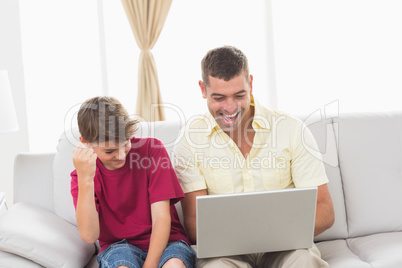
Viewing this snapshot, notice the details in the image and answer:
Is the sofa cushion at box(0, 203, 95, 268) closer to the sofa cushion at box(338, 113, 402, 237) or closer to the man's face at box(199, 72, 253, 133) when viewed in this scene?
the man's face at box(199, 72, 253, 133)

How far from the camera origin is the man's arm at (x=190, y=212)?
1.82m

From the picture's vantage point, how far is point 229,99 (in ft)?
5.95

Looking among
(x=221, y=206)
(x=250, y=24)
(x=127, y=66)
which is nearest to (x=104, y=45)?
(x=127, y=66)

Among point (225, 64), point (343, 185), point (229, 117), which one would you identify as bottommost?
point (343, 185)

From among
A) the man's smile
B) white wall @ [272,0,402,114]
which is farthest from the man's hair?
white wall @ [272,0,402,114]

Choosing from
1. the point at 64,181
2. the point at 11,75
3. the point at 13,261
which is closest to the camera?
the point at 13,261

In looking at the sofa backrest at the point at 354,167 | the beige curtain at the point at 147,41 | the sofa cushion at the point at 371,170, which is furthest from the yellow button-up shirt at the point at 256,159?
the beige curtain at the point at 147,41

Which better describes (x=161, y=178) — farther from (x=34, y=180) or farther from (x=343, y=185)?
(x=343, y=185)

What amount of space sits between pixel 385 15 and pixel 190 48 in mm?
1671

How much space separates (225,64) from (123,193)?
2.06ft

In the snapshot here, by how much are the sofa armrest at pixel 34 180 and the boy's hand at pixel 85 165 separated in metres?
0.55

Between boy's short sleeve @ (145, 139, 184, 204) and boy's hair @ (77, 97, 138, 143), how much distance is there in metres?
0.15

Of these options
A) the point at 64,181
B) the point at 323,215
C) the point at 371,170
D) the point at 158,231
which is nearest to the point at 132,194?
the point at 158,231

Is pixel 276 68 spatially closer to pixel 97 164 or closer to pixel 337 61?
pixel 337 61
